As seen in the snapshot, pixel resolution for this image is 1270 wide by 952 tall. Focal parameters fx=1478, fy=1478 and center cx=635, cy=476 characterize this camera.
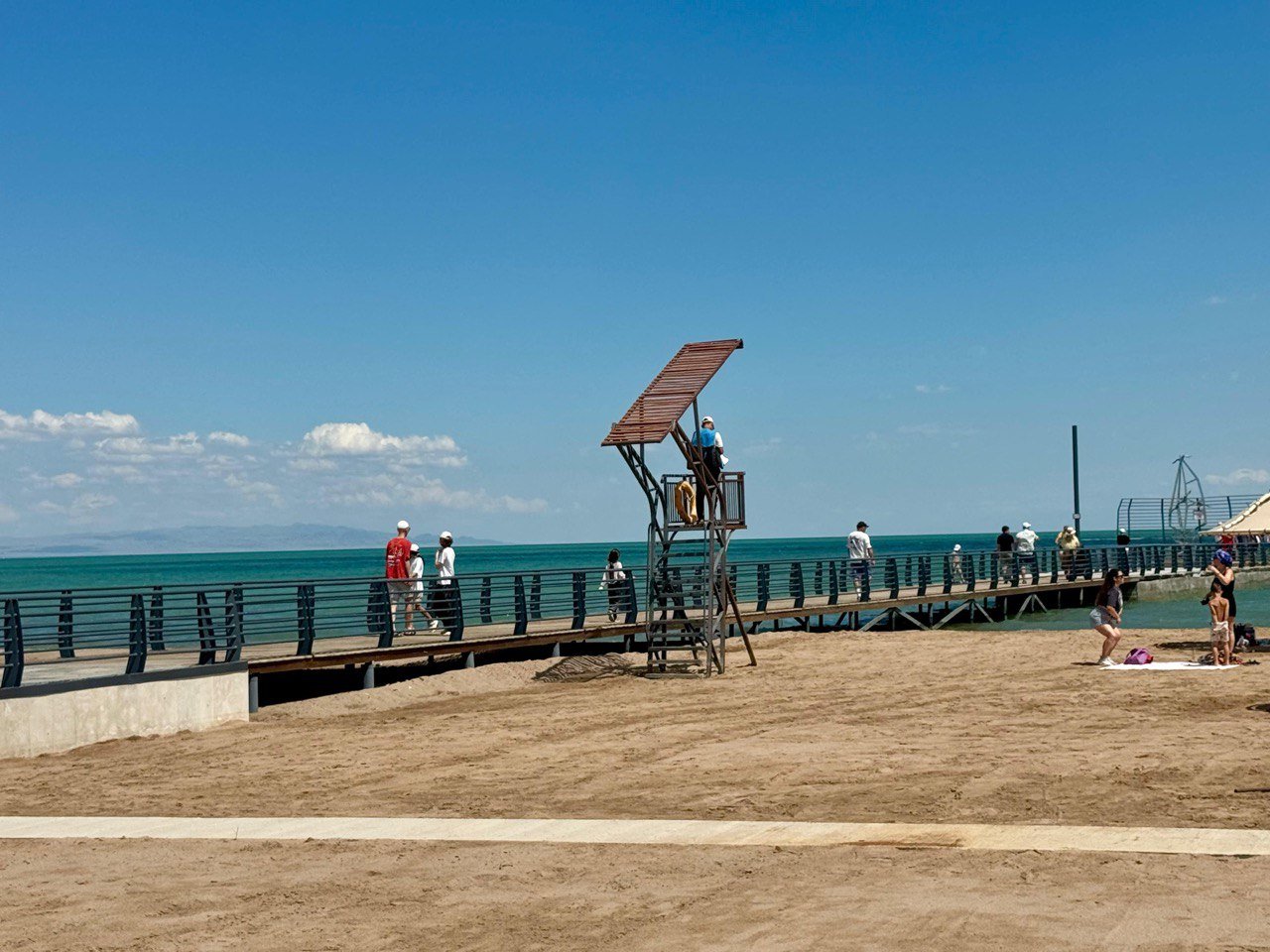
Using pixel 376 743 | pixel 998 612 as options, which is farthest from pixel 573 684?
pixel 998 612

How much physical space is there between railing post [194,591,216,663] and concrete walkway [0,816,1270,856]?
6.89m

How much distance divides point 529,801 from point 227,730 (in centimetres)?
653

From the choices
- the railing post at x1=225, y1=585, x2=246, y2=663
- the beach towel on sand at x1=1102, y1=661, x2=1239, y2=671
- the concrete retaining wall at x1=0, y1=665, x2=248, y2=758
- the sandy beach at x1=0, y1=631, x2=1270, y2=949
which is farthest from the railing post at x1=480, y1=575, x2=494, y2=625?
the beach towel on sand at x1=1102, y1=661, x2=1239, y2=671

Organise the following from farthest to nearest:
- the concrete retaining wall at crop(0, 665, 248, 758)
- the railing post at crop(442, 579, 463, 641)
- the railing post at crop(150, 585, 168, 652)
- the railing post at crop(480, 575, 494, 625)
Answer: the railing post at crop(480, 575, 494, 625) → the railing post at crop(442, 579, 463, 641) → the railing post at crop(150, 585, 168, 652) → the concrete retaining wall at crop(0, 665, 248, 758)

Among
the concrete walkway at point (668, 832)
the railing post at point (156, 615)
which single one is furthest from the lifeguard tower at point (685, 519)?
the concrete walkway at point (668, 832)

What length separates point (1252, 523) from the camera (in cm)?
2194

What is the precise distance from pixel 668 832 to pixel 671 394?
11.7 meters

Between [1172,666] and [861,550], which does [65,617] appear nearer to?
[1172,666]

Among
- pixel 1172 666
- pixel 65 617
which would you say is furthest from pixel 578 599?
pixel 65 617

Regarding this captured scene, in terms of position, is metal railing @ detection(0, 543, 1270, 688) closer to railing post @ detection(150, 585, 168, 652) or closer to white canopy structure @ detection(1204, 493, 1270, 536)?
railing post @ detection(150, 585, 168, 652)

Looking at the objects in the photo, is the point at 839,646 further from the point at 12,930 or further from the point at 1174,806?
the point at 12,930

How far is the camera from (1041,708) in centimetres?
1628

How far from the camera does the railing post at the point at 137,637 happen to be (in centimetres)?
1662

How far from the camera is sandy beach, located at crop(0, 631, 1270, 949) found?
7305 millimetres
